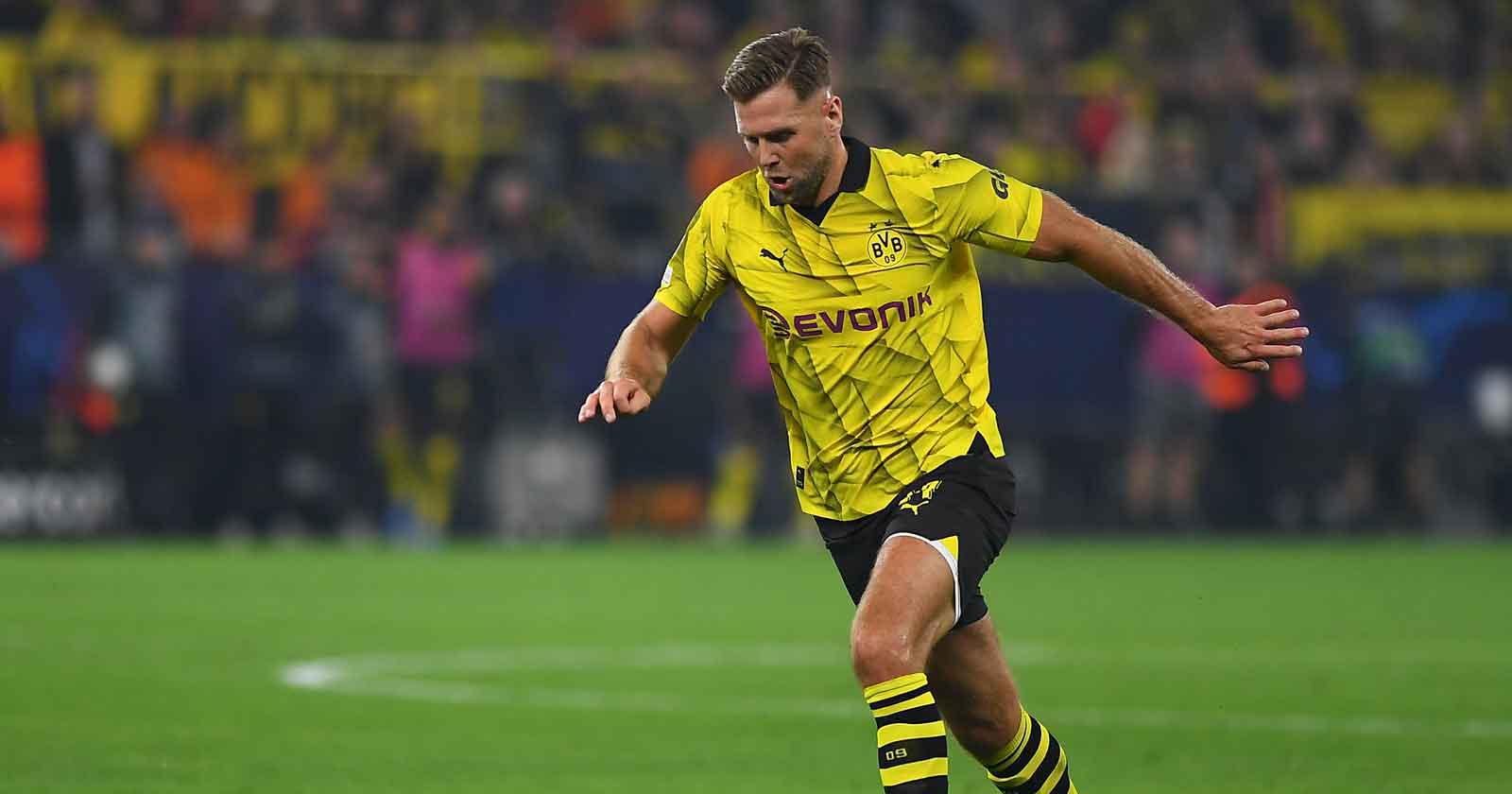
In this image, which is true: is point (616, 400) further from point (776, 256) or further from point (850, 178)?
point (850, 178)

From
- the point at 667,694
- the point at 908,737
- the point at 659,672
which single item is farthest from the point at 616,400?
the point at 659,672

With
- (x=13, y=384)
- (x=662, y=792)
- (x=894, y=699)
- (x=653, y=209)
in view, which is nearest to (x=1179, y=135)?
(x=653, y=209)

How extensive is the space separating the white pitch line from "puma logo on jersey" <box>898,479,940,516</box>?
3.79 meters

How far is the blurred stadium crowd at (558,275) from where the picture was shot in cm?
1945

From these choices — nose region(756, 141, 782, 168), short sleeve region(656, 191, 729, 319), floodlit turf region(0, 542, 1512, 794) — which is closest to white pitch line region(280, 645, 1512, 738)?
floodlit turf region(0, 542, 1512, 794)

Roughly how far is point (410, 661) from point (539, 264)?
848 cm

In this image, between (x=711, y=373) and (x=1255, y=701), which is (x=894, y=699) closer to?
(x=1255, y=701)

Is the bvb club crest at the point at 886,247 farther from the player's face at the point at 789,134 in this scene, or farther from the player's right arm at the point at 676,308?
the player's right arm at the point at 676,308

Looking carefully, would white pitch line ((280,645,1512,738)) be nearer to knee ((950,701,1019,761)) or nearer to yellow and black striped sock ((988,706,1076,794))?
yellow and black striped sock ((988,706,1076,794))

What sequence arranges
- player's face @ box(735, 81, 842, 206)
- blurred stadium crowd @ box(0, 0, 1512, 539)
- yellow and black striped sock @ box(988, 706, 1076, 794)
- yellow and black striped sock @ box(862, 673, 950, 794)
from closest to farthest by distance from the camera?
yellow and black striped sock @ box(862, 673, 950, 794) → player's face @ box(735, 81, 842, 206) → yellow and black striped sock @ box(988, 706, 1076, 794) → blurred stadium crowd @ box(0, 0, 1512, 539)

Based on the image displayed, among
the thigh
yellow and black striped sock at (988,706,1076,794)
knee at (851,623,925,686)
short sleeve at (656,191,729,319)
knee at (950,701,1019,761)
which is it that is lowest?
yellow and black striped sock at (988,706,1076,794)

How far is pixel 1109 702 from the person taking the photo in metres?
10.8

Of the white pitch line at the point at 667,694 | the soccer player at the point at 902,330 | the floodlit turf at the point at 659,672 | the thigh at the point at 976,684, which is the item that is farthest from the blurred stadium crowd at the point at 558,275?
the thigh at the point at 976,684

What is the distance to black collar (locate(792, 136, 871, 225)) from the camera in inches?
258
